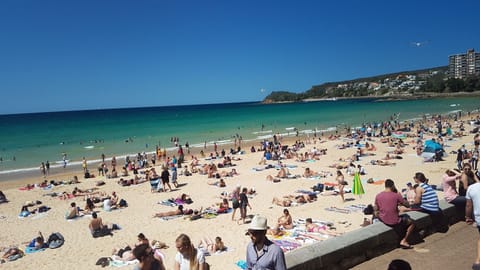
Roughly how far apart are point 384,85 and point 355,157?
17331cm

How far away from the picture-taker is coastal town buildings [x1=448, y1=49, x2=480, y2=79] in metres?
157

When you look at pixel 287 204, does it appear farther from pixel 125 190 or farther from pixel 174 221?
pixel 125 190

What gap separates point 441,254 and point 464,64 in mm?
189401

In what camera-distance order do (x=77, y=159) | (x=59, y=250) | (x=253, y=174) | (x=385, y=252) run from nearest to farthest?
(x=385, y=252)
(x=59, y=250)
(x=253, y=174)
(x=77, y=159)

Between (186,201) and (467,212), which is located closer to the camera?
(467,212)

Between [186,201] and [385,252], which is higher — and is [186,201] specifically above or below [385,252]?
below

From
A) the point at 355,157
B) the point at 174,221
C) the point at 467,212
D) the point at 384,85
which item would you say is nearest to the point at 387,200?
the point at 467,212

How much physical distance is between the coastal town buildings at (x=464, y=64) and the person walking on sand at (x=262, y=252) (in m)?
181

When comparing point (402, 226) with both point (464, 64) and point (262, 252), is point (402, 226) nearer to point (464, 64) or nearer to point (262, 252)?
point (262, 252)

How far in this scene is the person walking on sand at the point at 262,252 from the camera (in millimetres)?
3285

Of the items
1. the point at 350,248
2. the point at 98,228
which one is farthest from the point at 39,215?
the point at 350,248

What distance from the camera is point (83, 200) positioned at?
1531 centimetres

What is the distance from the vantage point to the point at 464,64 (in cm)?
16112

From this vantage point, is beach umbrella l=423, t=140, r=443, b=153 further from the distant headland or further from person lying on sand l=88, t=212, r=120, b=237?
the distant headland
